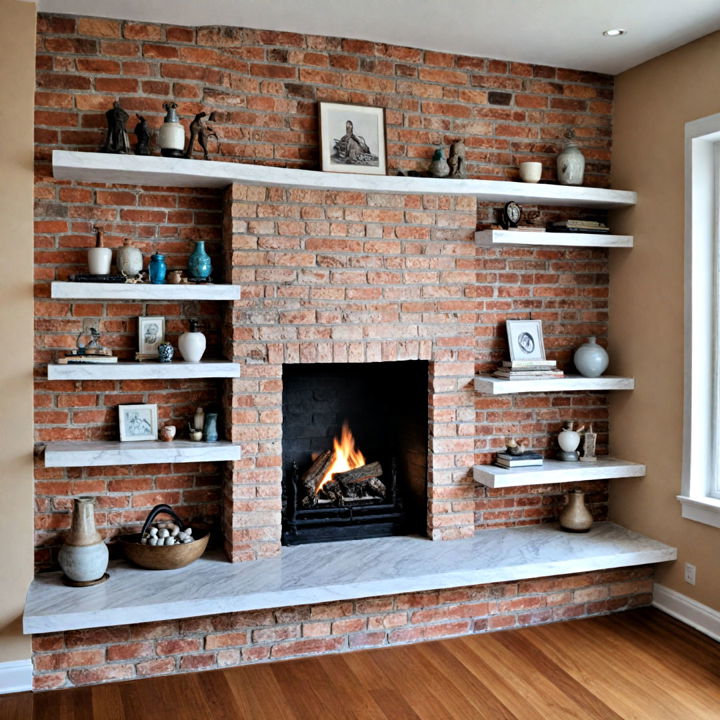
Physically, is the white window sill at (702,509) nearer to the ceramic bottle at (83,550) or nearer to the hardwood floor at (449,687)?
the hardwood floor at (449,687)

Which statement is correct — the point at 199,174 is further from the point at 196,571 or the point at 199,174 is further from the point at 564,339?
the point at 564,339

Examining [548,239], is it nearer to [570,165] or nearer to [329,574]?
[570,165]

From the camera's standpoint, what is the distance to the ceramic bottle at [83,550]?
10.7 ft

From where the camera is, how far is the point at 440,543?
3977 millimetres

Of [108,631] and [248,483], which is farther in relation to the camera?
[248,483]

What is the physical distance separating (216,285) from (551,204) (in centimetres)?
199

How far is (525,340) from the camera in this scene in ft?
13.9

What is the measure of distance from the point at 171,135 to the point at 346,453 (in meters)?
1.88

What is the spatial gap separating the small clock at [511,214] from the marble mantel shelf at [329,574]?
66.2 inches

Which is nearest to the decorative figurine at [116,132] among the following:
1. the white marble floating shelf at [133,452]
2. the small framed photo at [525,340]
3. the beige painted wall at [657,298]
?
the white marble floating shelf at [133,452]

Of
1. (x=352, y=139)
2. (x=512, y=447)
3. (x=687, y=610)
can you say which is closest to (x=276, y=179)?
(x=352, y=139)

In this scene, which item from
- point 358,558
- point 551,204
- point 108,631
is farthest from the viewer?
point 551,204

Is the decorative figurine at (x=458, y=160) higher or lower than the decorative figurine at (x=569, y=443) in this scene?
higher

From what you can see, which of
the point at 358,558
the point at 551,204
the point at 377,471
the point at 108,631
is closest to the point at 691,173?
the point at 551,204
